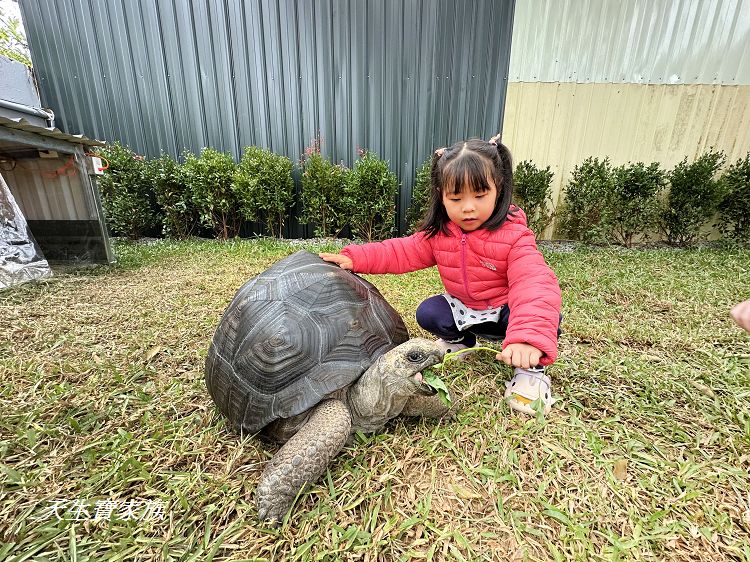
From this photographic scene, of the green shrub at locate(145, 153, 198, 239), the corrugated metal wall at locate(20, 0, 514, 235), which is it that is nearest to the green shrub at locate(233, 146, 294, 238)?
Result: the corrugated metal wall at locate(20, 0, 514, 235)

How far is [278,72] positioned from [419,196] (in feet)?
11.3

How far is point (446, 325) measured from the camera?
228 centimetres

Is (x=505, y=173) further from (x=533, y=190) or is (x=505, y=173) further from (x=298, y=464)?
(x=533, y=190)

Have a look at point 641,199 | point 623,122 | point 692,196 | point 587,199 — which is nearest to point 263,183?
point 587,199

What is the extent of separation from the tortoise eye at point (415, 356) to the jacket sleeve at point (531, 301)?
432mm

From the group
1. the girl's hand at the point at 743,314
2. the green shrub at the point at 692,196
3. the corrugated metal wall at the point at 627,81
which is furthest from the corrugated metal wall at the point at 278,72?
the girl's hand at the point at 743,314

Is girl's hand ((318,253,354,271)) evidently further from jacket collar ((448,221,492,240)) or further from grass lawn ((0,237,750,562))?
grass lawn ((0,237,750,562))

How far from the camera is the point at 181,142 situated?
6766mm

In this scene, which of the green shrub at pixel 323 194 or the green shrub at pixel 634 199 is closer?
the green shrub at pixel 634 199

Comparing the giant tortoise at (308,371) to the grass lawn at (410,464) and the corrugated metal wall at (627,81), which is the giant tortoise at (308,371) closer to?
the grass lawn at (410,464)

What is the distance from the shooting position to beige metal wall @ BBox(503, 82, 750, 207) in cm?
617

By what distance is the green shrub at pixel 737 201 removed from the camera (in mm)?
5695

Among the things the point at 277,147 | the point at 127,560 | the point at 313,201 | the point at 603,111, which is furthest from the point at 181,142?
the point at 603,111

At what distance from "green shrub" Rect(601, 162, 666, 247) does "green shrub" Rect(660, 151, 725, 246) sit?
20cm
